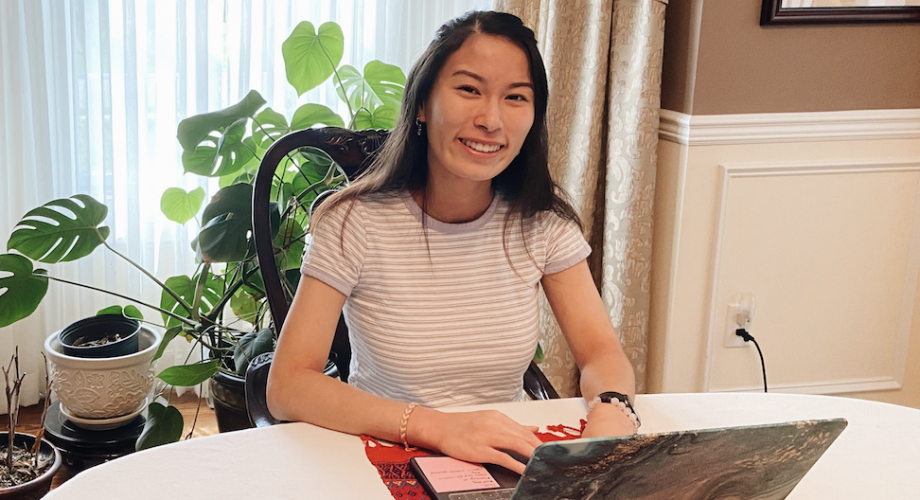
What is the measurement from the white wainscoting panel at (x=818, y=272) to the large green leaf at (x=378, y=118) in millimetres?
893

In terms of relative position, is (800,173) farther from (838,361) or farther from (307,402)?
(307,402)

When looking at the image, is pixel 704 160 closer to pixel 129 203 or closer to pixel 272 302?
pixel 272 302

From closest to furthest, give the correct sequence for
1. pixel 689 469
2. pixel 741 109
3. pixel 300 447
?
pixel 689 469, pixel 300 447, pixel 741 109

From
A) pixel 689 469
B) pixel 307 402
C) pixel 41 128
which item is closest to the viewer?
pixel 689 469

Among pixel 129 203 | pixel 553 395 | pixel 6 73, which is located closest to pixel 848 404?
pixel 553 395

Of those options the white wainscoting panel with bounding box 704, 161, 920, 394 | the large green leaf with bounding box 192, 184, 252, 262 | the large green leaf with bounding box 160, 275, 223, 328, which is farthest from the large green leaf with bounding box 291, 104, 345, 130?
the white wainscoting panel with bounding box 704, 161, 920, 394

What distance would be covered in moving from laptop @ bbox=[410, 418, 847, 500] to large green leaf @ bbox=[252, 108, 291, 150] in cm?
153

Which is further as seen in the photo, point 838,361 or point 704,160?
point 838,361

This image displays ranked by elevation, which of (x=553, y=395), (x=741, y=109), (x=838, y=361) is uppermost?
(x=741, y=109)

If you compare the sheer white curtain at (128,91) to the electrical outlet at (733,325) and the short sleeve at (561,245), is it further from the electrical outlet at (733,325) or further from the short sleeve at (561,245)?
the short sleeve at (561,245)

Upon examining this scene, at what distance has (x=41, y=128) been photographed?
2438 millimetres

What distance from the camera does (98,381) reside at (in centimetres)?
215

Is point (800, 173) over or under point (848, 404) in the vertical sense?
over

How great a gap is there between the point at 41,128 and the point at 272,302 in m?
1.39
